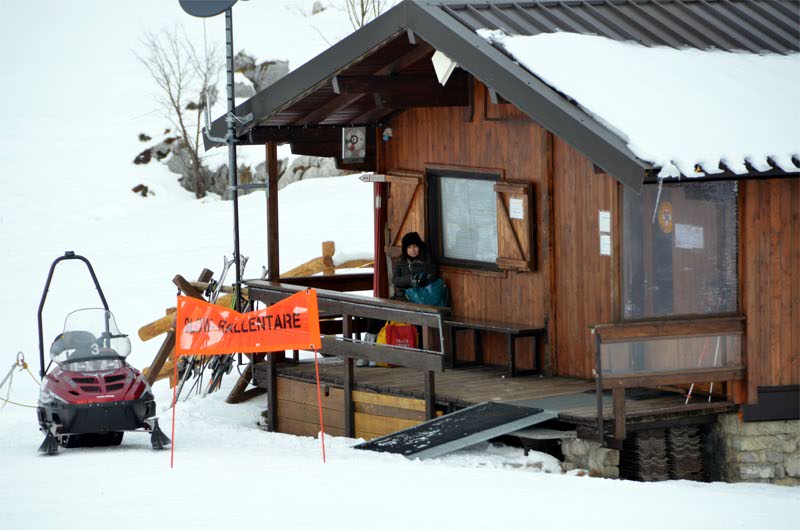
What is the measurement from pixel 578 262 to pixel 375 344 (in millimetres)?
2208

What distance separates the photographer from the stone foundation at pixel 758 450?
1117 cm

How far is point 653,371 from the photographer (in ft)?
35.0

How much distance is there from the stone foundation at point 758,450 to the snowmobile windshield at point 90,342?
568cm

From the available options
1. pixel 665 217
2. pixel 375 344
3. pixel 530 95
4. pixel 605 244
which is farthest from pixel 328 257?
pixel 530 95

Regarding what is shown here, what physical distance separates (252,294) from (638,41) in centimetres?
540

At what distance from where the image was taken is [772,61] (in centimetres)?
1234

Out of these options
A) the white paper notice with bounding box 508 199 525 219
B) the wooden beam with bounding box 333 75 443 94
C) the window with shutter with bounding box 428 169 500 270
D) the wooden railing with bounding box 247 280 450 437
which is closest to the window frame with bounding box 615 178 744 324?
the wooden railing with bounding box 247 280 450 437

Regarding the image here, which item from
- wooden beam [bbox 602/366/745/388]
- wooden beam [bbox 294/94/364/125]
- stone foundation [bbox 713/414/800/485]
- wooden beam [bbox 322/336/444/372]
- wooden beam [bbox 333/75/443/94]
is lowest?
stone foundation [bbox 713/414/800/485]

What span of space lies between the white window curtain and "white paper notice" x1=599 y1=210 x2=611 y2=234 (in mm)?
1999

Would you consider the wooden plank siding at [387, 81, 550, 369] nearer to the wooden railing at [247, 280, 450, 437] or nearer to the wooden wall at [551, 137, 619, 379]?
the wooden wall at [551, 137, 619, 379]

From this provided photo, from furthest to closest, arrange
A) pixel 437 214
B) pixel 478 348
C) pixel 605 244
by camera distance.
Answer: pixel 437 214 → pixel 478 348 → pixel 605 244

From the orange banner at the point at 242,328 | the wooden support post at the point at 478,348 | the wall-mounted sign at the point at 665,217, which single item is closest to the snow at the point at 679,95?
the wall-mounted sign at the point at 665,217

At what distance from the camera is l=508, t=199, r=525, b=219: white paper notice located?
1282 cm

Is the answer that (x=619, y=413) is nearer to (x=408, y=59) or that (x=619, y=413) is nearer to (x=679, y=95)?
(x=679, y=95)
